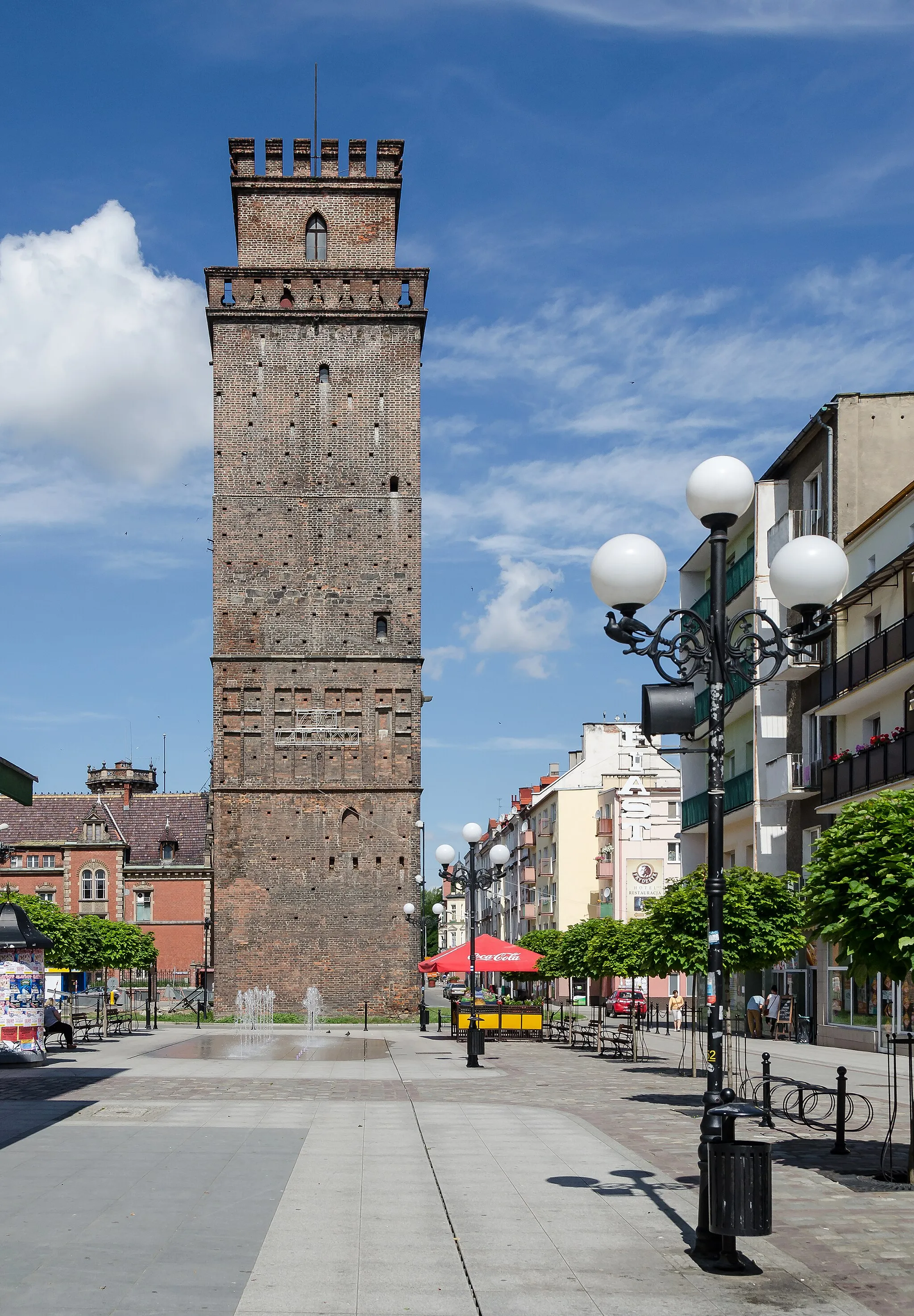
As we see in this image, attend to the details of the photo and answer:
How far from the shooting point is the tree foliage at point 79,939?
3916 centimetres

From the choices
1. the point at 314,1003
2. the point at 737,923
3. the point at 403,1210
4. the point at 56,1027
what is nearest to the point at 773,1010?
the point at 314,1003

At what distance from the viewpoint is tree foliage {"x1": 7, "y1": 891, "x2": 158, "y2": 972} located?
39156 millimetres

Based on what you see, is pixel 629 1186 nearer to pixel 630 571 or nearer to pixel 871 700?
pixel 630 571

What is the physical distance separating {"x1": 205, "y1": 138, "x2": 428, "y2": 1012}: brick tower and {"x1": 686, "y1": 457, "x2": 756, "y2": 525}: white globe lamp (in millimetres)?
38836

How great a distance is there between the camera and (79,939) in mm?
40250

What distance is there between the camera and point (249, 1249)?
9.14 metres

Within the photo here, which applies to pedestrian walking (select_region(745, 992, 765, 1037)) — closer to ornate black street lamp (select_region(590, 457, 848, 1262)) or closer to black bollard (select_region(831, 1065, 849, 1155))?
black bollard (select_region(831, 1065, 849, 1155))

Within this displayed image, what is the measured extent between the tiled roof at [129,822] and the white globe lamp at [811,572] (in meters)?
71.5

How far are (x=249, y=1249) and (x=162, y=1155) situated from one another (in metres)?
4.52

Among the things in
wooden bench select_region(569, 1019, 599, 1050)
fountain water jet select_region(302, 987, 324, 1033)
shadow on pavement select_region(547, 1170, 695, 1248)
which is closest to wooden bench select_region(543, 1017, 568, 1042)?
wooden bench select_region(569, 1019, 599, 1050)

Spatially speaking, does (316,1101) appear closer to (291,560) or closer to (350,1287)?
(350,1287)

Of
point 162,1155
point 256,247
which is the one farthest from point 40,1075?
point 256,247

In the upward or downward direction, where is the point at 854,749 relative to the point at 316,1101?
upward

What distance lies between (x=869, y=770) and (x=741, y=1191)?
23085 millimetres
